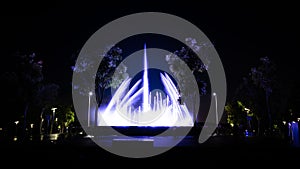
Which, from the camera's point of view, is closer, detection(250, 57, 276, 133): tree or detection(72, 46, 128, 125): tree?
detection(72, 46, 128, 125): tree

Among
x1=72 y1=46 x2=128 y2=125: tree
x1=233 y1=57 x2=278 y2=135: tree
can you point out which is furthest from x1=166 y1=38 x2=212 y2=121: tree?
x1=233 y1=57 x2=278 y2=135: tree

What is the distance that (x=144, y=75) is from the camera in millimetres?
57125

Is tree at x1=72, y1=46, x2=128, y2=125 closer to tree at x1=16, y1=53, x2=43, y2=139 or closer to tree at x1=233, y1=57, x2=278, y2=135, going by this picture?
tree at x1=16, y1=53, x2=43, y2=139

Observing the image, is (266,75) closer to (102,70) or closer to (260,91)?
(260,91)

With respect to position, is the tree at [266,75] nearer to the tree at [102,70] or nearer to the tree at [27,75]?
the tree at [102,70]

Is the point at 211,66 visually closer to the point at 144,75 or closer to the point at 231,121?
the point at 144,75

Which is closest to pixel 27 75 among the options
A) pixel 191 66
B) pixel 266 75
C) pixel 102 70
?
pixel 102 70

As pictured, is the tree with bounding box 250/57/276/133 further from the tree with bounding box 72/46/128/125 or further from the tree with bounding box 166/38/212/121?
the tree with bounding box 72/46/128/125

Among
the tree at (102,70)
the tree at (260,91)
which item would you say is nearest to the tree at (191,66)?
the tree at (102,70)

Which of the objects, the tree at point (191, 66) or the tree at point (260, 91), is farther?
the tree at point (260, 91)

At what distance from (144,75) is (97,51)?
2526 cm

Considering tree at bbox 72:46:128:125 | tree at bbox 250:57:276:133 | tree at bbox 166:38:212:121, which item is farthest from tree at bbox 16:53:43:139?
tree at bbox 250:57:276:133

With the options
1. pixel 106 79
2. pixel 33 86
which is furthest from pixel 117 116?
pixel 106 79

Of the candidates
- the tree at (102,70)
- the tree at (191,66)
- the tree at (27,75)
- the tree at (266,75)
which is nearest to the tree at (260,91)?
the tree at (266,75)
